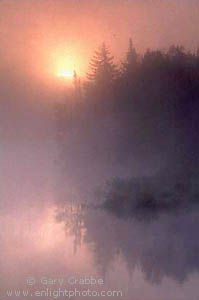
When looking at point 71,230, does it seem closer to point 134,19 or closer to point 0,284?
point 0,284

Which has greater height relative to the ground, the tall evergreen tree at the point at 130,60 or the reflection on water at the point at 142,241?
the tall evergreen tree at the point at 130,60

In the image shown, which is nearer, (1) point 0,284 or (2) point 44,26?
(1) point 0,284

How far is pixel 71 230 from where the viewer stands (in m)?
3.01

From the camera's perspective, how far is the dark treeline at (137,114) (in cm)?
315

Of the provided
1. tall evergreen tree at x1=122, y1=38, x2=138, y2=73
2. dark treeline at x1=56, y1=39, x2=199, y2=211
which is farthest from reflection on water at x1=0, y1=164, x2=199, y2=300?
tall evergreen tree at x1=122, y1=38, x2=138, y2=73

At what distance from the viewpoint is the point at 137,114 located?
322cm

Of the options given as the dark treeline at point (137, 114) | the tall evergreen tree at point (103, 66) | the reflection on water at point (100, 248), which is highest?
the tall evergreen tree at point (103, 66)

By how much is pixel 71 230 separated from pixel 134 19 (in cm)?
210

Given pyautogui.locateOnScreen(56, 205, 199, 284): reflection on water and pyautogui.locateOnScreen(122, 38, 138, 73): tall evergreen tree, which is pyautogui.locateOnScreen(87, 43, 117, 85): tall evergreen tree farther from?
pyautogui.locateOnScreen(56, 205, 199, 284): reflection on water

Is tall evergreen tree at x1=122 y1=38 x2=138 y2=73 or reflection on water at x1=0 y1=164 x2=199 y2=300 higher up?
tall evergreen tree at x1=122 y1=38 x2=138 y2=73

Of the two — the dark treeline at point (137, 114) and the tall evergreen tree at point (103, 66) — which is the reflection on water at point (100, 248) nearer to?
the dark treeline at point (137, 114)

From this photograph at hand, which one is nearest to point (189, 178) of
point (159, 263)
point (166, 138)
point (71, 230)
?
point (166, 138)

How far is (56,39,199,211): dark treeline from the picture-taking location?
10.3 ft

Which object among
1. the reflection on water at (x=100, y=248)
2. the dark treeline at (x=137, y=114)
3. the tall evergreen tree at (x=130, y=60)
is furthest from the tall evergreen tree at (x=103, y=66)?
the reflection on water at (x=100, y=248)
